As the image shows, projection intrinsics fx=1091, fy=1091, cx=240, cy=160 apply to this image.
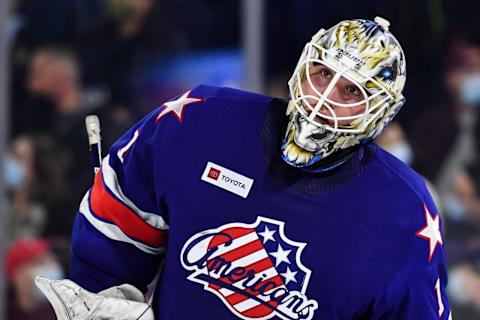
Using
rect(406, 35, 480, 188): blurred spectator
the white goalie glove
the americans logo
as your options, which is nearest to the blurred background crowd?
rect(406, 35, 480, 188): blurred spectator

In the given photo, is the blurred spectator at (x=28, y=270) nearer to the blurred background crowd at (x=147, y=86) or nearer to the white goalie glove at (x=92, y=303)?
the blurred background crowd at (x=147, y=86)

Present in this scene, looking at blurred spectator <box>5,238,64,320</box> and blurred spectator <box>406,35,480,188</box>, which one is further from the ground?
blurred spectator <box>406,35,480,188</box>

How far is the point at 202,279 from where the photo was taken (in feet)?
6.10

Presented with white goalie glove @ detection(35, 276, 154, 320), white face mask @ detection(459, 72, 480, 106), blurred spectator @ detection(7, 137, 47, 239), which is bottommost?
blurred spectator @ detection(7, 137, 47, 239)

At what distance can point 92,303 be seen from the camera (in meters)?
1.93

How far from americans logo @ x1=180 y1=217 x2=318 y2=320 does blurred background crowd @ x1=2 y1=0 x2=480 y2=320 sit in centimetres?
167

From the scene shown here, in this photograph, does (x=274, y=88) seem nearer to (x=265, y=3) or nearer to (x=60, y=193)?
(x=265, y=3)

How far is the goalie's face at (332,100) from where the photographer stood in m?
1.79

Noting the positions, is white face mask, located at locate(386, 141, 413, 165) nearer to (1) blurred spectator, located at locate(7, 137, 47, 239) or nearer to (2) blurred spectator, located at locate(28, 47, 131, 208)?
(2) blurred spectator, located at locate(28, 47, 131, 208)

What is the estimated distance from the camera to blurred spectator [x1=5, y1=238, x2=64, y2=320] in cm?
361

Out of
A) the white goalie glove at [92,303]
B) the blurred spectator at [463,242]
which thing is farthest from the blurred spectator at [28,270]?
the white goalie glove at [92,303]

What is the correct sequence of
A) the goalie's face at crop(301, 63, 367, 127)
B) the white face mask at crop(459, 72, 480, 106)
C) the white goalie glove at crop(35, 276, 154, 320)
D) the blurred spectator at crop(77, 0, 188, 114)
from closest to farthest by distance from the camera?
1. the goalie's face at crop(301, 63, 367, 127)
2. the white goalie glove at crop(35, 276, 154, 320)
3. the white face mask at crop(459, 72, 480, 106)
4. the blurred spectator at crop(77, 0, 188, 114)

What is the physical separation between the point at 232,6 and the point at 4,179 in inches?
37.0

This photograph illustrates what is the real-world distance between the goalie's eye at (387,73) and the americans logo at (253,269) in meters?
0.30
